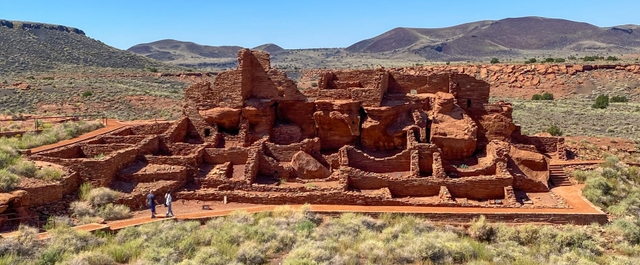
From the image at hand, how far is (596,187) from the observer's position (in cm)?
1417

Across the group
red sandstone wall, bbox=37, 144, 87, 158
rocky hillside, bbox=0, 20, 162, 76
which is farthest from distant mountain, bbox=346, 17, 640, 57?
red sandstone wall, bbox=37, 144, 87, 158

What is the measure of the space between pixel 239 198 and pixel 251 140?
3.85m

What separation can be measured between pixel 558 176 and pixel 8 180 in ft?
58.6

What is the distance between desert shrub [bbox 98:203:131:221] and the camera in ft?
37.3

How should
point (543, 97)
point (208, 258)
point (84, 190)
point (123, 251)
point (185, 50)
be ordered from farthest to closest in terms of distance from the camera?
1. point (185, 50)
2. point (543, 97)
3. point (84, 190)
4. point (123, 251)
5. point (208, 258)

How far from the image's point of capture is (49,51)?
58.6 meters

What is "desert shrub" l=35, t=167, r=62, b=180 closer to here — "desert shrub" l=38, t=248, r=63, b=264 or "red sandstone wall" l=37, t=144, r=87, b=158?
"red sandstone wall" l=37, t=144, r=87, b=158

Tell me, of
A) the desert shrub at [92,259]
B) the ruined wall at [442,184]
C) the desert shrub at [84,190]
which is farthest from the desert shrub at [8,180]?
the ruined wall at [442,184]

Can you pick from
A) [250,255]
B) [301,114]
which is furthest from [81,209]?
[301,114]

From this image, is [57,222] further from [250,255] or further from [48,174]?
[250,255]

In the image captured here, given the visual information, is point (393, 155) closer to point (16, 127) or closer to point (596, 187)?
point (596, 187)

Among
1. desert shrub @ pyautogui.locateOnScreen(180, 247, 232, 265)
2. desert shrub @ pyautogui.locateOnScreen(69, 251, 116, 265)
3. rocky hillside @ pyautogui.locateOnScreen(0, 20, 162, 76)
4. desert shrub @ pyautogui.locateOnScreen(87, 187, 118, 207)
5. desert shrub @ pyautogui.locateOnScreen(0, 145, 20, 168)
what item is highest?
rocky hillside @ pyautogui.locateOnScreen(0, 20, 162, 76)

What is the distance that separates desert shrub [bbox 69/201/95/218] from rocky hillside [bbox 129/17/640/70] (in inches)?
3078

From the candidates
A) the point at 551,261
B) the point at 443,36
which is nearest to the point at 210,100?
the point at 551,261
